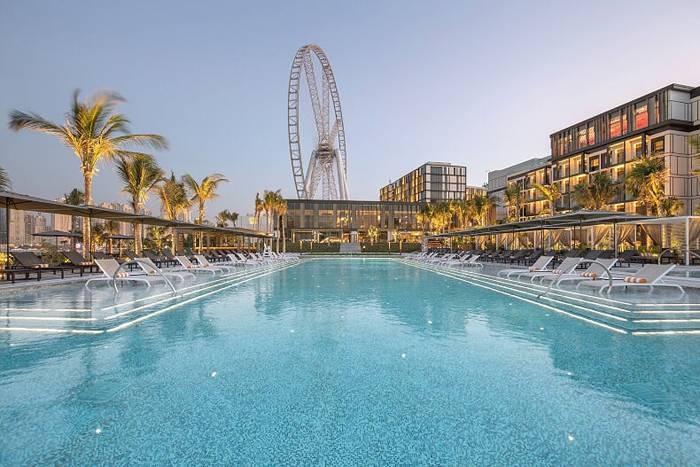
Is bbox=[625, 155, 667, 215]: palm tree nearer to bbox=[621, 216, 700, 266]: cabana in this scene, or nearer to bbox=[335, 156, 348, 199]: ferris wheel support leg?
bbox=[621, 216, 700, 266]: cabana

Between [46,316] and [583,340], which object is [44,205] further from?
[583,340]

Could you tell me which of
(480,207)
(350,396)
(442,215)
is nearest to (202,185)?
(350,396)

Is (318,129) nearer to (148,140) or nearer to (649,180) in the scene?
(649,180)

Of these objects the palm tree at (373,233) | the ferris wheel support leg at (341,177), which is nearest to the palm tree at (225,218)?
the ferris wheel support leg at (341,177)

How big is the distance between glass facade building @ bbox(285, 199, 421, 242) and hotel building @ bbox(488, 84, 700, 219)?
28.3 meters

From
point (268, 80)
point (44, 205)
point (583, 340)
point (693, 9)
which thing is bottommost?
point (583, 340)

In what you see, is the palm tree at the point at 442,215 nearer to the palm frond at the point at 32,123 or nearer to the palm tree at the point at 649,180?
the palm tree at the point at 649,180

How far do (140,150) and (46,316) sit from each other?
44.6 feet

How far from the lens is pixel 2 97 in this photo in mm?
48594

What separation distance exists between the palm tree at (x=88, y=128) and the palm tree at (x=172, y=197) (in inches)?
398

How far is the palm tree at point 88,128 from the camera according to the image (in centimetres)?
1455

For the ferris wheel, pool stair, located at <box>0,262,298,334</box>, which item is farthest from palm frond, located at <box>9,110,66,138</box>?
the ferris wheel

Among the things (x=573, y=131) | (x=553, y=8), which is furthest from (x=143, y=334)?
(x=573, y=131)

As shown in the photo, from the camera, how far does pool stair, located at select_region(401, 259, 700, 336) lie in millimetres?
5906
